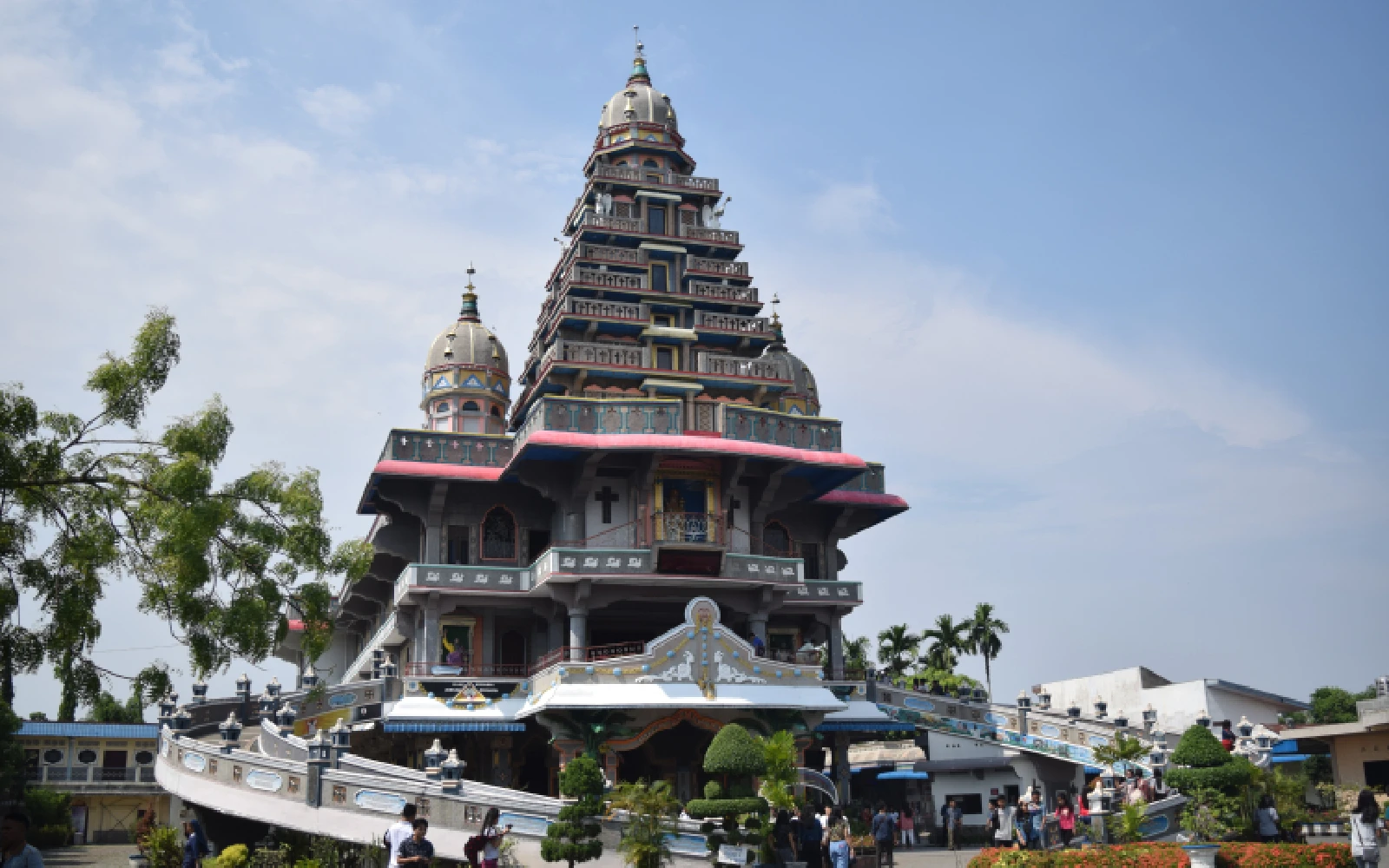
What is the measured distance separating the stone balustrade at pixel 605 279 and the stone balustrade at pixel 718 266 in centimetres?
237

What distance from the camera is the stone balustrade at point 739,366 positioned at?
4272 cm

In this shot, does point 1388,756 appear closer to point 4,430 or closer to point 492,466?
point 492,466

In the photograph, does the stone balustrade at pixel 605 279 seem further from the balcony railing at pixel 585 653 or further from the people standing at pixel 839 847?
the people standing at pixel 839 847

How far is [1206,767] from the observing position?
1035 inches

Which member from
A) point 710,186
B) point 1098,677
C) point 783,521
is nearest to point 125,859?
point 783,521

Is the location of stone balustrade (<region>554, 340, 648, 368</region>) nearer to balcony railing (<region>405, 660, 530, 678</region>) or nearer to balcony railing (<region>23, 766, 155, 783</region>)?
balcony railing (<region>405, 660, 530, 678</region>)

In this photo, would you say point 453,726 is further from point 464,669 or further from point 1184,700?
point 1184,700

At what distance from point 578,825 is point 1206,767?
42.8 feet

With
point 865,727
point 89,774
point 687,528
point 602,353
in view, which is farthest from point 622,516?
point 89,774

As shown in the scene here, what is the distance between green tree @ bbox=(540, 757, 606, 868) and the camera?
22.1 metres

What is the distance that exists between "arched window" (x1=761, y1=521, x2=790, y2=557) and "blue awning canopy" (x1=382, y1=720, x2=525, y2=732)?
1212 centimetres

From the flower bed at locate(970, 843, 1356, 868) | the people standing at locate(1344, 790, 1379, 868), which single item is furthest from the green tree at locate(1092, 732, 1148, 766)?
the people standing at locate(1344, 790, 1379, 868)

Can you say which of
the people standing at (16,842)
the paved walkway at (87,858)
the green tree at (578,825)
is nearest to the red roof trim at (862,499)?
the green tree at (578,825)

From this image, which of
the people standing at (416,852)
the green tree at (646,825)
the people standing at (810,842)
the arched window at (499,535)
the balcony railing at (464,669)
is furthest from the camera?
the arched window at (499,535)
